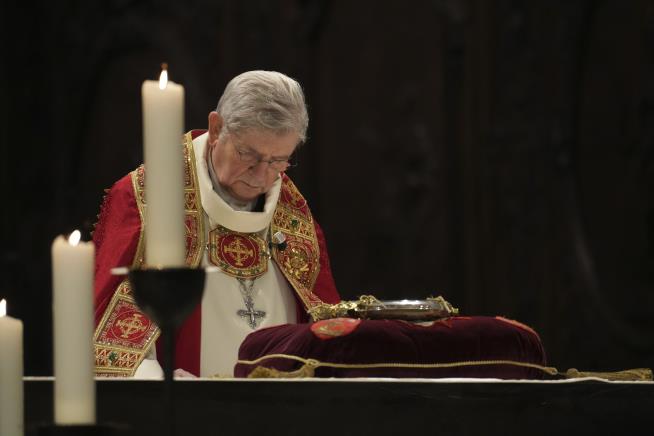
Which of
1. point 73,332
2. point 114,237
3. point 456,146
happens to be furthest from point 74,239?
point 456,146

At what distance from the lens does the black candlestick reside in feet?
4.99

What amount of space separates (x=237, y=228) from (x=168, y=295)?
7.43ft

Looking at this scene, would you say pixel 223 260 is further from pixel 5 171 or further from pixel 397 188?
pixel 5 171

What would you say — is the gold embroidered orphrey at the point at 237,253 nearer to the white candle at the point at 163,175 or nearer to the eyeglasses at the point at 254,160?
the eyeglasses at the point at 254,160

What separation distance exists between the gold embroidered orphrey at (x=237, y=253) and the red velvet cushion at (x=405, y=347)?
3.10 ft

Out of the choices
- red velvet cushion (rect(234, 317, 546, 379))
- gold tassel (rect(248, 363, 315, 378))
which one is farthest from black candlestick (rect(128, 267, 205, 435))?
red velvet cushion (rect(234, 317, 546, 379))

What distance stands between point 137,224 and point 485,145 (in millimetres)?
2537

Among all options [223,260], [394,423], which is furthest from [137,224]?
[394,423]

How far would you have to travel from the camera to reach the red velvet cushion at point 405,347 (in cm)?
264

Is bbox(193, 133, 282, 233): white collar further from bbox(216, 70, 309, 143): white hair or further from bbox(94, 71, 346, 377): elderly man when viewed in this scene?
bbox(216, 70, 309, 143): white hair

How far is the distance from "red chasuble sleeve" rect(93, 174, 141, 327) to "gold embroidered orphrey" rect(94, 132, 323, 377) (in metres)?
0.02

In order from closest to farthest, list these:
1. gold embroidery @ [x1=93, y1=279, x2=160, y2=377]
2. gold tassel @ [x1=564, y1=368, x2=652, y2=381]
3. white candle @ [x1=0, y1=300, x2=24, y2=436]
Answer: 1. white candle @ [x1=0, y1=300, x2=24, y2=436]
2. gold tassel @ [x1=564, y1=368, x2=652, y2=381]
3. gold embroidery @ [x1=93, y1=279, x2=160, y2=377]

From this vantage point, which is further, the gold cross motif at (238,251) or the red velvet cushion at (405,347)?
the gold cross motif at (238,251)

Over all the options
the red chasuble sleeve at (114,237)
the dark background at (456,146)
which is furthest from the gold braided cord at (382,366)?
the dark background at (456,146)
